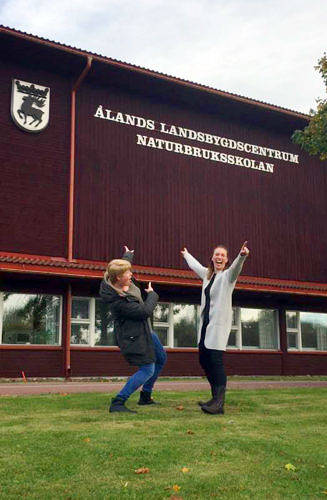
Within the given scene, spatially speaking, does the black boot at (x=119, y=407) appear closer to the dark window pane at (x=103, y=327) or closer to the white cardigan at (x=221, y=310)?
the white cardigan at (x=221, y=310)

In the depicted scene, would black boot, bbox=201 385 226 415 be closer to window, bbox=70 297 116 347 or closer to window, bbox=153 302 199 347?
window, bbox=70 297 116 347

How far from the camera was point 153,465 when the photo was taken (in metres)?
4.05

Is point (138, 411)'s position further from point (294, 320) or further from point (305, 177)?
point (305, 177)

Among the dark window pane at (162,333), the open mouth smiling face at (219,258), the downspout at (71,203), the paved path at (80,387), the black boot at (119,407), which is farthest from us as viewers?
the dark window pane at (162,333)

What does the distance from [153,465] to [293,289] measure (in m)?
15.1

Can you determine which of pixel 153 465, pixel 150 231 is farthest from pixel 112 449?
pixel 150 231

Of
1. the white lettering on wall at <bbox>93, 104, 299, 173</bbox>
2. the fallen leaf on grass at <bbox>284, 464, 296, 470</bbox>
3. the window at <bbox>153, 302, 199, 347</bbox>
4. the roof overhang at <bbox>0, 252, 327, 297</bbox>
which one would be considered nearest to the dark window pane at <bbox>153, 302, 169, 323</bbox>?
the window at <bbox>153, 302, 199, 347</bbox>

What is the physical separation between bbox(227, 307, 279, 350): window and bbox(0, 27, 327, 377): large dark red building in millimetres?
42

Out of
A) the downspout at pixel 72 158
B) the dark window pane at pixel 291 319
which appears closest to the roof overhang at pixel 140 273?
the downspout at pixel 72 158

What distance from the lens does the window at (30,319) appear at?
15219 millimetres

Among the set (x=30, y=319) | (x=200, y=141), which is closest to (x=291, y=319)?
(x=200, y=141)

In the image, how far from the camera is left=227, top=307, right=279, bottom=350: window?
18.9 m

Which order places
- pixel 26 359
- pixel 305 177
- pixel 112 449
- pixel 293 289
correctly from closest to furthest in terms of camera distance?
pixel 112 449, pixel 26 359, pixel 293 289, pixel 305 177

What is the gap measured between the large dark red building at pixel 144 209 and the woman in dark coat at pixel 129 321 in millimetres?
7925
